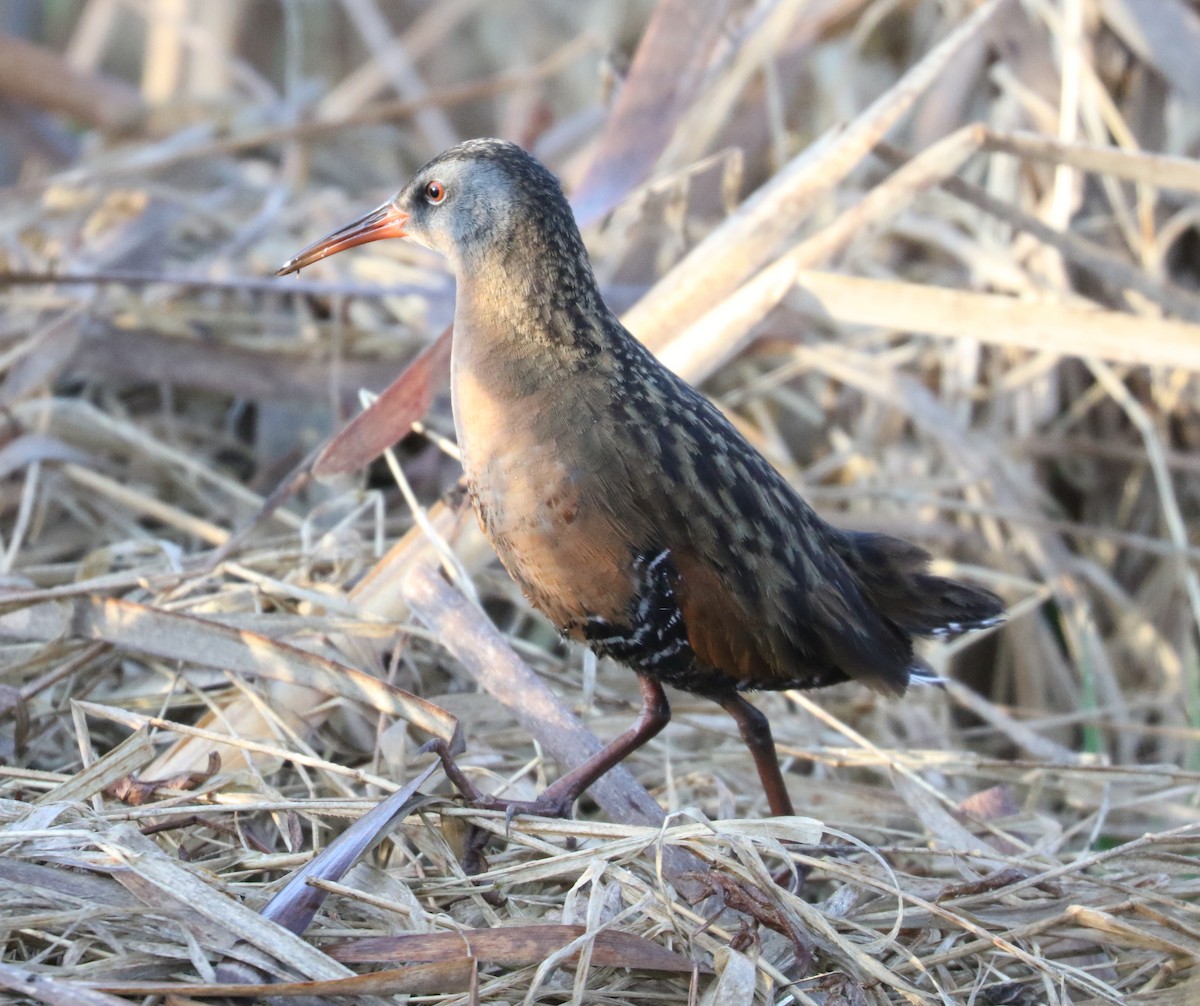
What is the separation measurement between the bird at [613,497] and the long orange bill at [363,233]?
0.13m

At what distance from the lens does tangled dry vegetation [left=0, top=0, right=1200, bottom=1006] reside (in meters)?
2.04

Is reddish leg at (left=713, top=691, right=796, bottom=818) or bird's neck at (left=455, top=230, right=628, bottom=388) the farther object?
reddish leg at (left=713, top=691, right=796, bottom=818)

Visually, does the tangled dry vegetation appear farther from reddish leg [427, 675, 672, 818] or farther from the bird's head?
the bird's head

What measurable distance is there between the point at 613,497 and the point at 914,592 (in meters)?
0.74

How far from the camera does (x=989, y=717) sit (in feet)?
10.6

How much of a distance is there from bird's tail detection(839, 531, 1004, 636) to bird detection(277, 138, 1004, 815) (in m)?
0.04

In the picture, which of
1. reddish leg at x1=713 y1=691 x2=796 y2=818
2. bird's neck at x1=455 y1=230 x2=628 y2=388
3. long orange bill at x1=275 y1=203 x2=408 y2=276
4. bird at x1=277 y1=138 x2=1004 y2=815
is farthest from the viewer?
long orange bill at x1=275 y1=203 x2=408 y2=276

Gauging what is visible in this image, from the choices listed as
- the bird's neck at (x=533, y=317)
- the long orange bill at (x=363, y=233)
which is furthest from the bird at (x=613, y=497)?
the long orange bill at (x=363, y=233)

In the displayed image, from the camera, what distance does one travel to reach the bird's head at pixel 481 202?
7.98 ft

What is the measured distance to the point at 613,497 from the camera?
2.24 m

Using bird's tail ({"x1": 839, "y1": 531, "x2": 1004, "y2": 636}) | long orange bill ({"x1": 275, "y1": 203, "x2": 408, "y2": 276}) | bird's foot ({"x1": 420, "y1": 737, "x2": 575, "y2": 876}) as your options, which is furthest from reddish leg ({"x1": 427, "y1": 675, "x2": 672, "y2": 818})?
long orange bill ({"x1": 275, "y1": 203, "x2": 408, "y2": 276})

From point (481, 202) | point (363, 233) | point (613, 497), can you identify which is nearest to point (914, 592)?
point (613, 497)

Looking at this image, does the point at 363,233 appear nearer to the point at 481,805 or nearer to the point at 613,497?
the point at 613,497

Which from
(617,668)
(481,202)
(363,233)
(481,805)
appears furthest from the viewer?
(617,668)
